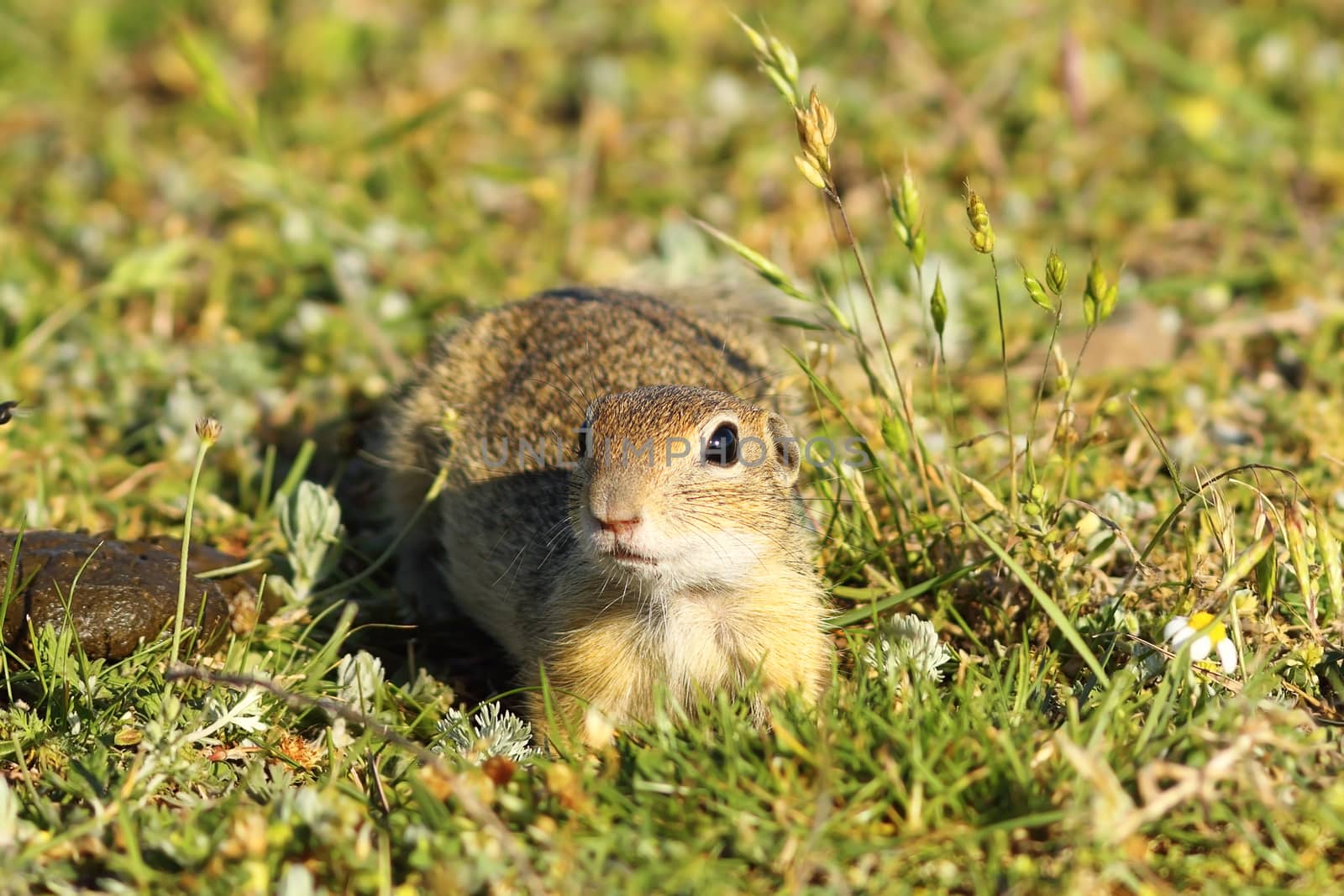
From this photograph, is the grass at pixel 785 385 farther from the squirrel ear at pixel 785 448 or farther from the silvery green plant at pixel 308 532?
the squirrel ear at pixel 785 448

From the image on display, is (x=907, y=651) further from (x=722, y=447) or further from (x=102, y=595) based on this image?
(x=102, y=595)

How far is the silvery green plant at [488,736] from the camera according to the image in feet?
12.6

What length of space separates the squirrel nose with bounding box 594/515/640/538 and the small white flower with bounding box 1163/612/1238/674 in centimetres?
154

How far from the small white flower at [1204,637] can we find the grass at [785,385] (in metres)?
0.04

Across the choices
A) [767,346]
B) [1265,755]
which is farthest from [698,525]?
[767,346]

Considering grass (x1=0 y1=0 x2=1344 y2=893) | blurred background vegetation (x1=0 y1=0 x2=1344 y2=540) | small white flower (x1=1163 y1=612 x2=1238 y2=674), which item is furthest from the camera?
blurred background vegetation (x1=0 y1=0 x2=1344 y2=540)

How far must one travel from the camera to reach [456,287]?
21.8 feet

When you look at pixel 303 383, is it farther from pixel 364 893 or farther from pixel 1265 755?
pixel 1265 755

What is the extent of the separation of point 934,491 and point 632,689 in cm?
142

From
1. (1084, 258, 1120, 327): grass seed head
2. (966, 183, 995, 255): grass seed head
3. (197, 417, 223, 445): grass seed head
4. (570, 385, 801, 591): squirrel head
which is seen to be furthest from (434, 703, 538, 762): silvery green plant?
(1084, 258, 1120, 327): grass seed head

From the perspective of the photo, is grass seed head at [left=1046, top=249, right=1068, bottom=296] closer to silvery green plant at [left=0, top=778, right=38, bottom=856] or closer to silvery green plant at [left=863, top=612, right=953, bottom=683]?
silvery green plant at [left=863, top=612, right=953, bottom=683]

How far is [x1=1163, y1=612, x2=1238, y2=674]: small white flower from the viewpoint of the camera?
368cm

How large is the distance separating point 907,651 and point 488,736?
1.24 m

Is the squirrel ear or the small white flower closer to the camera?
the small white flower
